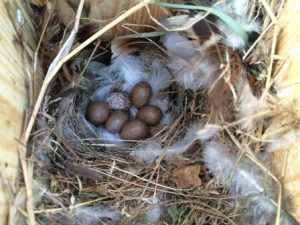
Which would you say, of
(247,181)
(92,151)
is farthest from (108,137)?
(247,181)

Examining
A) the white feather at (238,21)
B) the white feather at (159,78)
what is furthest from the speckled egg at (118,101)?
the white feather at (238,21)

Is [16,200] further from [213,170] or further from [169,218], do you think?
[213,170]

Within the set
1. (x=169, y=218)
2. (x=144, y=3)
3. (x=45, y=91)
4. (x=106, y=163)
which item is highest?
(x=144, y=3)

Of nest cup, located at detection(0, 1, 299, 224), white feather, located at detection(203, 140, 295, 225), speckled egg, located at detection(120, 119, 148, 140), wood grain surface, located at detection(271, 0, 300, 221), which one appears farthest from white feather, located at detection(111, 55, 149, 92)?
wood grain surface, located at detection(271, 0, 300, 221)

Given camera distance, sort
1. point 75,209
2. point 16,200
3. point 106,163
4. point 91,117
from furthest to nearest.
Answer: point 91,117 < point 106,163 < point 75,209 < point 16,200

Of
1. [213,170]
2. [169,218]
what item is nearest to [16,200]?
[169,218]

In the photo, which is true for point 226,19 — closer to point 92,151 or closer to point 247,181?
point 247,181

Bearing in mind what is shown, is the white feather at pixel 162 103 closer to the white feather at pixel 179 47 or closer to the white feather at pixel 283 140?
the white feather at pixel 179 47
